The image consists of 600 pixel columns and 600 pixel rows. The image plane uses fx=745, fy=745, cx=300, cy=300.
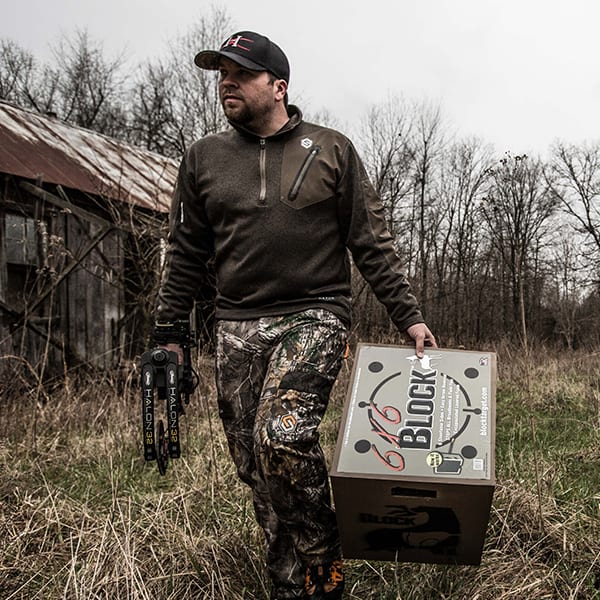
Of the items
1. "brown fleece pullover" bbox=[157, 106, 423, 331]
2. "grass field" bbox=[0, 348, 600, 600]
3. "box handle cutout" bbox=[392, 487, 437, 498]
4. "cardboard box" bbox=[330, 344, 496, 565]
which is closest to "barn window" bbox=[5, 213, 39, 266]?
"grass field" bbox=[0, 348, 600, 600]

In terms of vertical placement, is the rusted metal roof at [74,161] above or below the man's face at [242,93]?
above

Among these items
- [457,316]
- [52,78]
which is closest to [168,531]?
[457,316]

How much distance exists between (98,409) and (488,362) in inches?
175

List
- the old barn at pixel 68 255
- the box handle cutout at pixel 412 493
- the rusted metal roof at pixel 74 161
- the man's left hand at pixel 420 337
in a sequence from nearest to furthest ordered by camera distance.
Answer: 1. the box handle cutout at pixel 412 493
2. the man's left hand at pixel 420 337
3. the old barn at pixel 68 255
4. the rusted metal roof at pixel 74 161

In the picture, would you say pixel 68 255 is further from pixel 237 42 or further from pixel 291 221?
pixel 291 221

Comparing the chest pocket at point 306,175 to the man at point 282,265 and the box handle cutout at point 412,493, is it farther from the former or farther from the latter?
the box handle cutout at point 412,493

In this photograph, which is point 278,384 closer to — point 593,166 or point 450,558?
point 450,558

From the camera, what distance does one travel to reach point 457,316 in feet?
75.7

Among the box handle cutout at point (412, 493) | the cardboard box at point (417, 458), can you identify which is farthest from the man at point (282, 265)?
the box handle cutout at point (412, 493)

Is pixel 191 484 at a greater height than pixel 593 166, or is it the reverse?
pixel 593 166

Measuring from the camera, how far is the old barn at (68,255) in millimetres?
8789

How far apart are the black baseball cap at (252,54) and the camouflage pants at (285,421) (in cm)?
104

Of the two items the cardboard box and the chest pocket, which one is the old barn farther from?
Result: the cardboard box

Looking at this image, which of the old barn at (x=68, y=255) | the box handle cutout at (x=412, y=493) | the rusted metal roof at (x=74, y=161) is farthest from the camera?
the rusted metal roof at (x=74, y=161)
